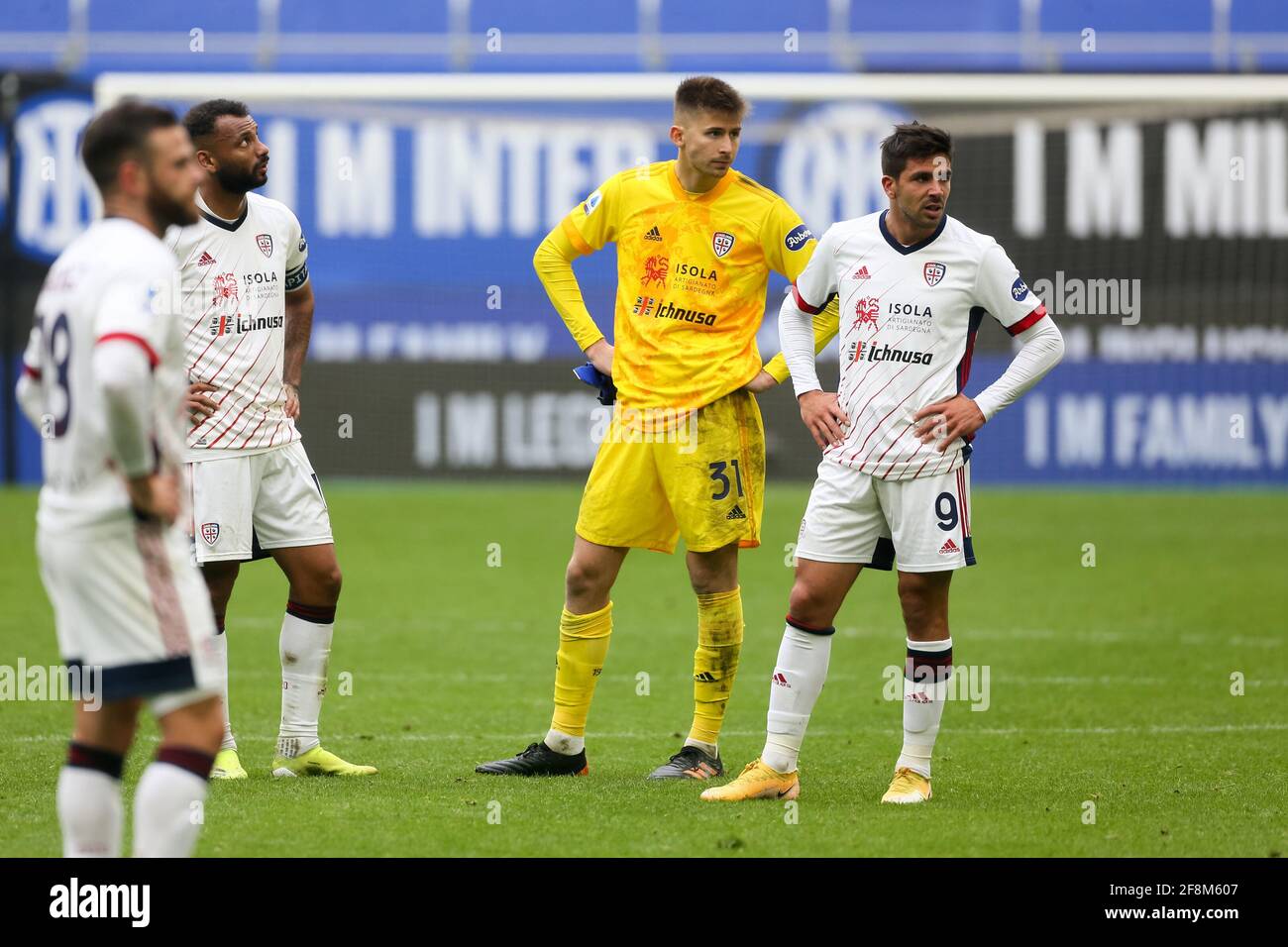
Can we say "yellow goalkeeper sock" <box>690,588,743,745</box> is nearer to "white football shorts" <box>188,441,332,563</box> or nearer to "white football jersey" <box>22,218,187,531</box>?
"white football shorts" <box>188,441,332,563</box>

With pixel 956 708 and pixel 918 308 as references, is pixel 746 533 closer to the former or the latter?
pixel 918 308

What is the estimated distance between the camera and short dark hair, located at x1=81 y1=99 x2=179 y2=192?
3955mm

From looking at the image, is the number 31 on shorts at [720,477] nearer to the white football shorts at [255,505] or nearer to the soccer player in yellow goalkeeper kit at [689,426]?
the soccer player in yellow goalkeeper kit at [689,426]

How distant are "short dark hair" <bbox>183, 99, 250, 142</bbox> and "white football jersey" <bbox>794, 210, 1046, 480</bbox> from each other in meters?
2.35

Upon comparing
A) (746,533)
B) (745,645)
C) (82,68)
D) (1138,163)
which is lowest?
(745,645)

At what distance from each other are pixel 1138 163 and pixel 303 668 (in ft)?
50.6

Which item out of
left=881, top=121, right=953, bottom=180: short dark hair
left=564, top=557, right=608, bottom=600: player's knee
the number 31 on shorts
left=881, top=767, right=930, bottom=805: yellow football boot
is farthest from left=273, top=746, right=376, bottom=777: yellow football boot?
left=881, top=121, right=953, bottom=180: short dark hair

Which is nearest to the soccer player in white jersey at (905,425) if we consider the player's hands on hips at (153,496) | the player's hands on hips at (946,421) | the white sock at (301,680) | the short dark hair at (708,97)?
the player's hands on hips at (946,421)

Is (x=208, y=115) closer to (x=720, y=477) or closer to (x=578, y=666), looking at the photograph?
(x=720, y=477)

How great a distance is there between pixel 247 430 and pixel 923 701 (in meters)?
2.68

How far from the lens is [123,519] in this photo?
3.88m

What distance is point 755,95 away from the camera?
1714 cm

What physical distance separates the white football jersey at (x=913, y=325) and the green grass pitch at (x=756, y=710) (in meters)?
1.23
